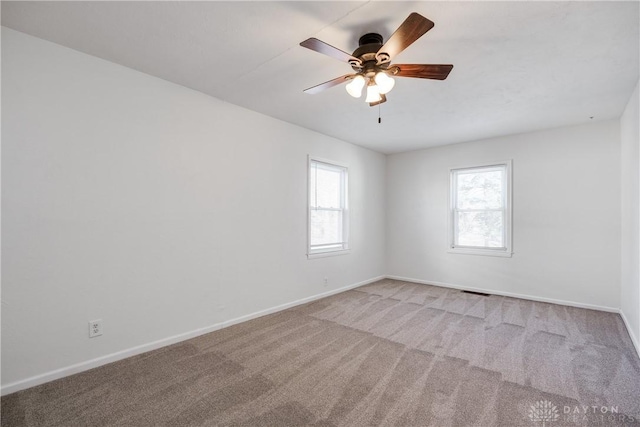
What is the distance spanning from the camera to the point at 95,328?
2439mm

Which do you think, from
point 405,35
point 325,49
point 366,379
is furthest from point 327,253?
point 405,35

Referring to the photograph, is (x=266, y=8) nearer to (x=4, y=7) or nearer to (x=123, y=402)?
(x=4, y=7)

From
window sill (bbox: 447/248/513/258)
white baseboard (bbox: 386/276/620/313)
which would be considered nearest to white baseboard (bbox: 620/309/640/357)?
→ white baseboard (bbox: 386/276/620/313)

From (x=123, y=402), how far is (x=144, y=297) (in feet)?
3.05

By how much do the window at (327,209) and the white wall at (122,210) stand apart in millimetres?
612

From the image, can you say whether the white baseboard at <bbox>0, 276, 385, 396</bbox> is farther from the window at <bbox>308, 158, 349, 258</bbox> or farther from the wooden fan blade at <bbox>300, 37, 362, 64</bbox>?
the wooden fan blade at <bbox>300, 37, 362, 64</bbox>

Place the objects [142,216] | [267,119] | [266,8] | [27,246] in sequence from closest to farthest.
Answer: [266,8], [27,246], [142,216], [267,119]

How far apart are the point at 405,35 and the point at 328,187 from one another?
10.5 ft

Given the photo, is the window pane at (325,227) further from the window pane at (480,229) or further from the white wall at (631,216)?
the white wall at (631,216)

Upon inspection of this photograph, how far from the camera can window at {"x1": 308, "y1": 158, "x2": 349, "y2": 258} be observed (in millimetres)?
4516

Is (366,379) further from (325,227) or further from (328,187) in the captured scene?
(328,187)

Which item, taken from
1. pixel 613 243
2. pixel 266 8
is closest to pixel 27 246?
pixel 266 8

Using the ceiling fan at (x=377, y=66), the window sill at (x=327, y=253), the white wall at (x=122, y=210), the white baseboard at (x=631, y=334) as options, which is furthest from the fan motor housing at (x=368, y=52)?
the white baseboard at (x=631, y=334)

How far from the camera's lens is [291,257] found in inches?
161
